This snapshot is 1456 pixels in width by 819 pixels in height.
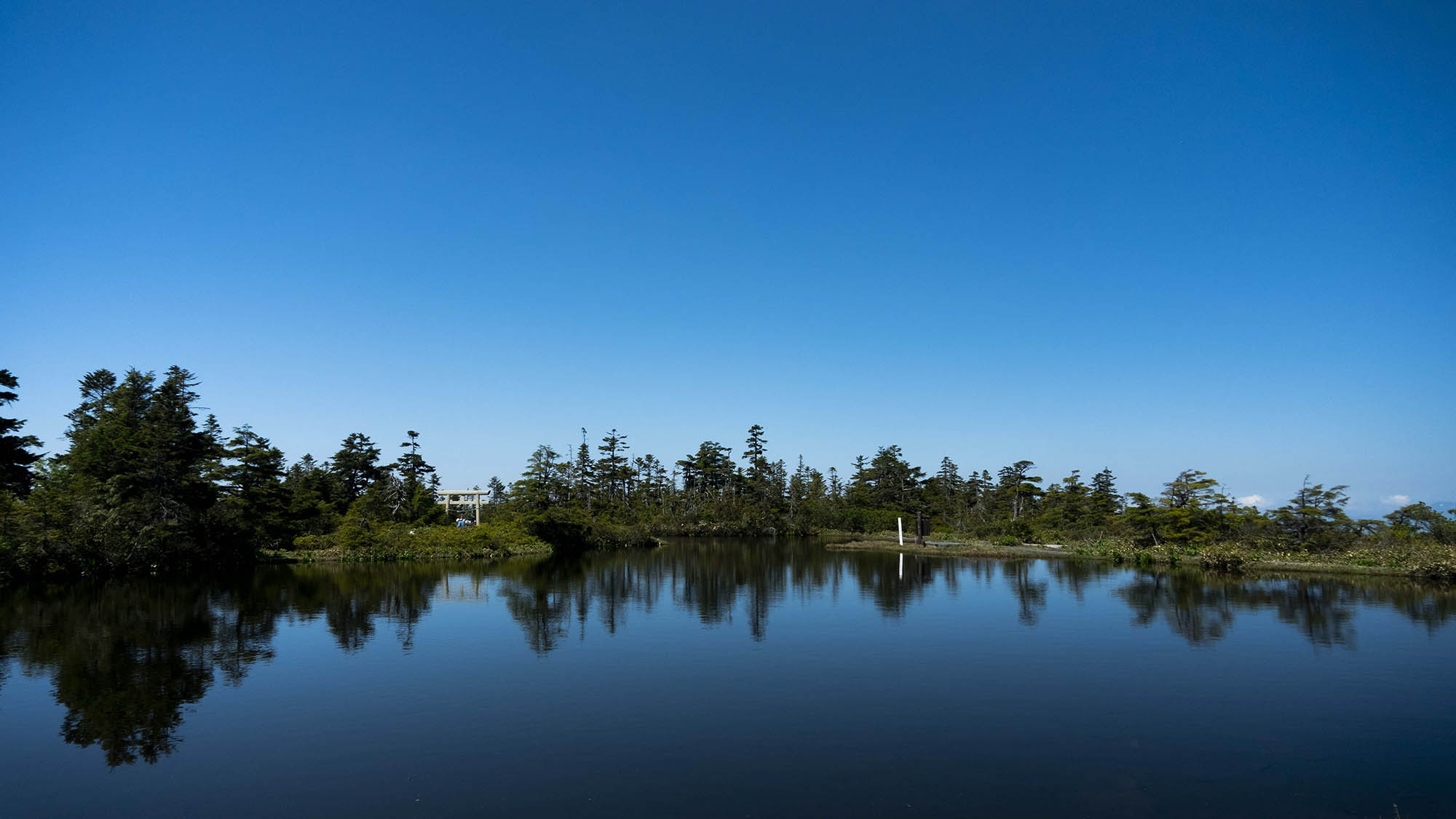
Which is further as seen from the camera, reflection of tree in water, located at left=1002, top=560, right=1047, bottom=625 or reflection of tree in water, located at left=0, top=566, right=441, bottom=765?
reflection of tree in water, located at left=1002, top=560, right=1047, bottom=625

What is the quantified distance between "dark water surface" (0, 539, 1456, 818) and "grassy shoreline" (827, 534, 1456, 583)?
311cm

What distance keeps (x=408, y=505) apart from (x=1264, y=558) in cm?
5412

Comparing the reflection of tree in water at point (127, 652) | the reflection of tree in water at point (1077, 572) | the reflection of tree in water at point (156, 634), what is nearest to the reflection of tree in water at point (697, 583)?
the reflection of tree in water at point (156, 634)

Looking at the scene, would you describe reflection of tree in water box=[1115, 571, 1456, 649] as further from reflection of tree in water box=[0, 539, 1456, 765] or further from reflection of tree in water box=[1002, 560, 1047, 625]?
reflection of tree in water box=[1002, 560, 1047, 625]

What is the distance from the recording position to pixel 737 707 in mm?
13039

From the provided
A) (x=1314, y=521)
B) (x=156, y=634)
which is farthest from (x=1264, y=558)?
(x=156, y=634)

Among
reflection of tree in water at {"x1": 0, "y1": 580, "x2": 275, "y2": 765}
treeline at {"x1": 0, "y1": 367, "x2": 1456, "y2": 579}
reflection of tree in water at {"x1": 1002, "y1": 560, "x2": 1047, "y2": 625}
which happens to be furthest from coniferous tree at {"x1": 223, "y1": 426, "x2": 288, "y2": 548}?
reflection of tree in water at {"x1": 1002, "y1": 560, "x2": 1047, "y2": 625}

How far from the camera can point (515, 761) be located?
10367 mm

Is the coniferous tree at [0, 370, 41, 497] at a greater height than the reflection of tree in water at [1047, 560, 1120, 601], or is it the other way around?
the coniferous tree at [0, 370, 41, 497]

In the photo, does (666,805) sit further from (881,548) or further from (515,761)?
(881,548)

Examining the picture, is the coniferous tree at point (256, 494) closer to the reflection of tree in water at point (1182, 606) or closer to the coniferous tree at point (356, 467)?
the coniferous tree at point (356, 467)

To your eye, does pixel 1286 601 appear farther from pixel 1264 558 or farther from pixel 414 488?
pixel 414 488

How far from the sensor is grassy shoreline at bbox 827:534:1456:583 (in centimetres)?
2670

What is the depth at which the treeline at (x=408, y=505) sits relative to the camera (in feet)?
104
